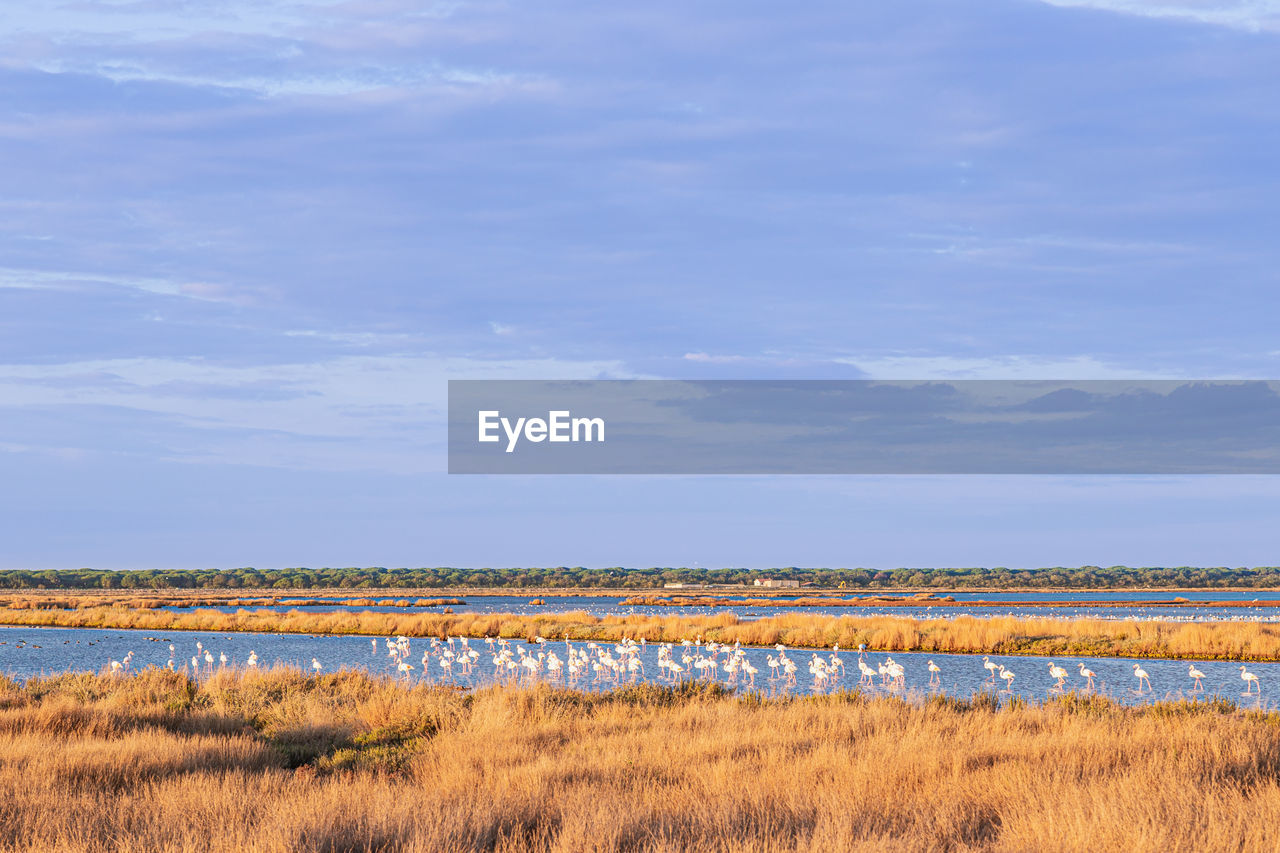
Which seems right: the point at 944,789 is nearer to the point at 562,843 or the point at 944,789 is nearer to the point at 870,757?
the point at 870,757

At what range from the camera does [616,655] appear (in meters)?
37.0

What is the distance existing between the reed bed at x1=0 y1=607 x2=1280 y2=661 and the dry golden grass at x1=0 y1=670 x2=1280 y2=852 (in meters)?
Result: 22.9

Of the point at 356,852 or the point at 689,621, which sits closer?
the point at 356,852

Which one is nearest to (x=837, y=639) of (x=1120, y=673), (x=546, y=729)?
(x=1120, y=673)

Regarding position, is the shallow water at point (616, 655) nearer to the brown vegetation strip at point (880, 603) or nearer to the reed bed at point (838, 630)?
the reed bed at point (838, 630)

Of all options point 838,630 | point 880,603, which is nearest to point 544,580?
point 880,603

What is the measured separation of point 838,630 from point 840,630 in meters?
0.08

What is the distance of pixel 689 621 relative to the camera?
157 ft

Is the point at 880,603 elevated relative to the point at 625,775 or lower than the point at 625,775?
lower

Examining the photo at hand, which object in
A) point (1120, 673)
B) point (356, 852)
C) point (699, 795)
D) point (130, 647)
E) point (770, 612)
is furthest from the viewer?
point (770, 612)

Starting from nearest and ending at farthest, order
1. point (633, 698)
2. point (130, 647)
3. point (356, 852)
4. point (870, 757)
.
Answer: point (356, 852) < point (870, 757) < point (633, 698) < point (130, 647)

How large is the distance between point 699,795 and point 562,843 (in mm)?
2314

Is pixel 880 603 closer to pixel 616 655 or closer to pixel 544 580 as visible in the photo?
pixel 616 655

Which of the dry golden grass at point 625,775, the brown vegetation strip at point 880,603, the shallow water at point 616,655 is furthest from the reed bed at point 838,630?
the brown vegetation strip at point 880,603
